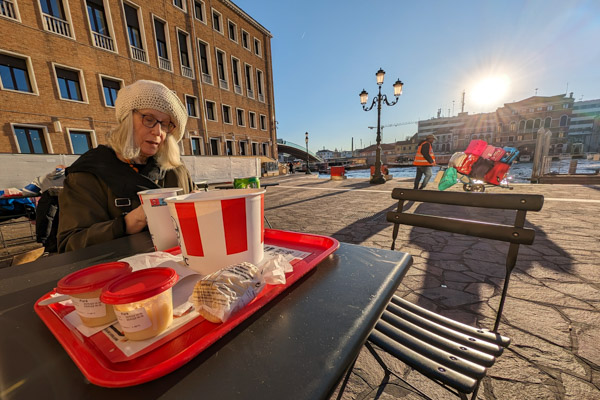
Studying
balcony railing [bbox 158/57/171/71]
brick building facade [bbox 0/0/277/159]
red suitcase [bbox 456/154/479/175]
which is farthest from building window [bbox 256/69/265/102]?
red suitcase [bbox 456/154/479/175]

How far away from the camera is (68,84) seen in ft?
32.6

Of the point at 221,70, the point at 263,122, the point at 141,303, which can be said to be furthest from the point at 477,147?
the point at 263,122

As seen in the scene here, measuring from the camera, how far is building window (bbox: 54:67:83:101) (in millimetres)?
9672

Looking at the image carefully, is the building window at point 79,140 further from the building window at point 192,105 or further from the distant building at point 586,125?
the distant building at point 586,125

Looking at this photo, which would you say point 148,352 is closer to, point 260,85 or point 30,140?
point 30,140

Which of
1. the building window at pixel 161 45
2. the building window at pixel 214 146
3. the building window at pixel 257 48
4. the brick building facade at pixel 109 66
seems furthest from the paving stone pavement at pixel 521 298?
the building window at pixel 257 48

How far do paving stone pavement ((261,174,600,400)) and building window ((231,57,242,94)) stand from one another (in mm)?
17307

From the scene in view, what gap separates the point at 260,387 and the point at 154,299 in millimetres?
245

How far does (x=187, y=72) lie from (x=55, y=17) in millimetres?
5977

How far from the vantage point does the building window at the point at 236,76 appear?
58.8ft

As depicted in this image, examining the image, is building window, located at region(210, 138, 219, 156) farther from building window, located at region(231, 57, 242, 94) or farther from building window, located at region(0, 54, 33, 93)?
building window, located at region(0, 54, 33, 93)

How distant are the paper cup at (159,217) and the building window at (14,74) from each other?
43.9 feet

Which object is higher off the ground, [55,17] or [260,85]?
[260,85]

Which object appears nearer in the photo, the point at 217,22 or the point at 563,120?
the point at 217,22
